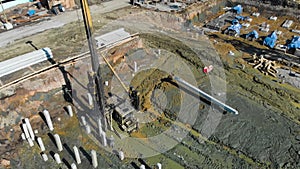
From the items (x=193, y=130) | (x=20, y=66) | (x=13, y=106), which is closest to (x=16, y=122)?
(x=13, y=106)

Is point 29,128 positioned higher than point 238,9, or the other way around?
point 238,9

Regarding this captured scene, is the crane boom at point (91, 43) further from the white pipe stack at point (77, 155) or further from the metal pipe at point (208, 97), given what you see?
the metal pipe at point (208, 97)

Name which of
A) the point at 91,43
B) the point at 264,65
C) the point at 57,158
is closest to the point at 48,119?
the point at 57,158

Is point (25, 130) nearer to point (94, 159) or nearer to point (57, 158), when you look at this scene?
point (57, 158)

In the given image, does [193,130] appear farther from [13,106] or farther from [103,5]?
[103,5]

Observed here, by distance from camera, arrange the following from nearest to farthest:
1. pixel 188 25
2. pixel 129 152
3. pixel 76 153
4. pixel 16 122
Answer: pixel 76 153 → pixel 129 152 → pixel 16 122 → pixel 188 25

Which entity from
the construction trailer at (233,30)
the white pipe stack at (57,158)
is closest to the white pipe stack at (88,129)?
the white pipe stack at (57,158)
